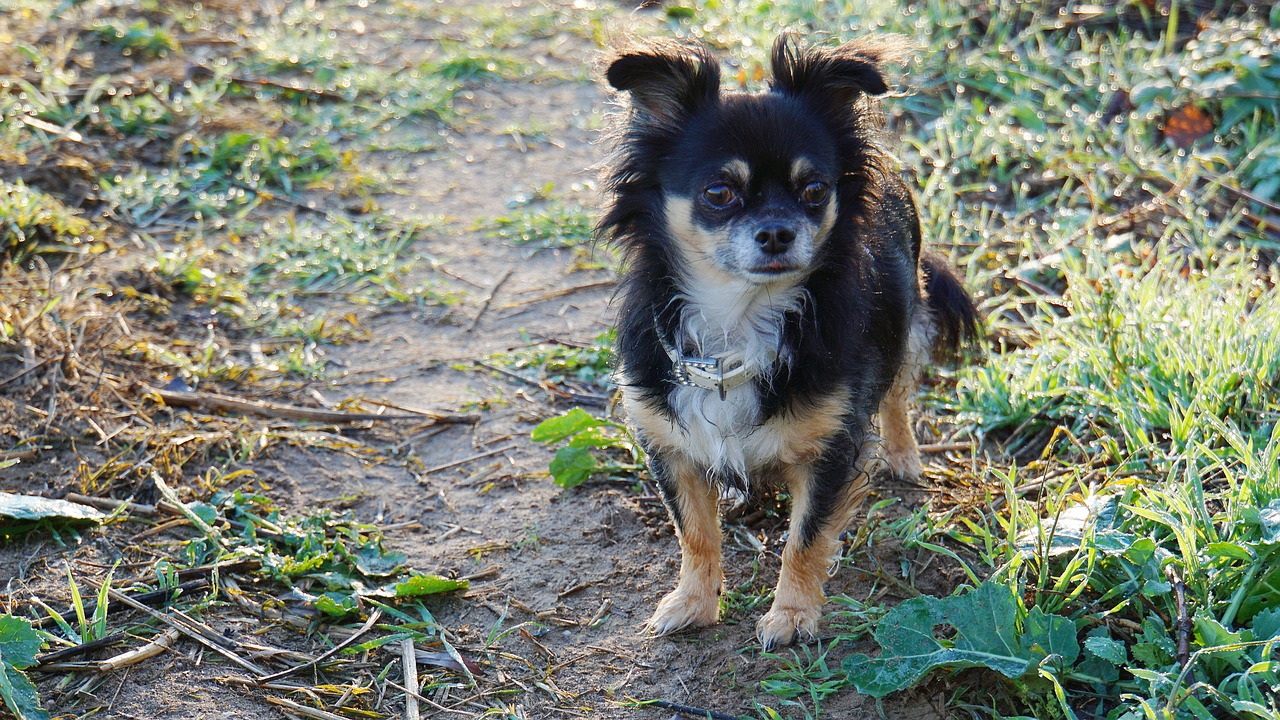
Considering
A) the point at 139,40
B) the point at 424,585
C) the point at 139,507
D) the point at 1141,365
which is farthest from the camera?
the point at 139,40

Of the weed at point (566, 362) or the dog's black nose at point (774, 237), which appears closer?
the dog's black nose at point (774, 237)

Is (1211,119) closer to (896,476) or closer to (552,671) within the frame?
(896,476)

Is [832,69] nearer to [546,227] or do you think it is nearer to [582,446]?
[582,446]

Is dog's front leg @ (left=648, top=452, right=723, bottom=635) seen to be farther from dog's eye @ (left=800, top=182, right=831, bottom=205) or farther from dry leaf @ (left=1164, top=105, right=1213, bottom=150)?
dry leaf @ (left=1164, top=105, right=1213, bottom=150)

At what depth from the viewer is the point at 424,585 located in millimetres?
2959

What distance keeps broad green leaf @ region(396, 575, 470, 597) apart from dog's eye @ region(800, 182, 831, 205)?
1418 millimetres

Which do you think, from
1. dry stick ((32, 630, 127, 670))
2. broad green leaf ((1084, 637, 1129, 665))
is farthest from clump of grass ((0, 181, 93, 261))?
broad green leaf ((1084, 637, 1129, 665))

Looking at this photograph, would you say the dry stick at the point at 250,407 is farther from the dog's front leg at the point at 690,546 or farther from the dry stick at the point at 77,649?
the dog's front leg at the point at 690,546

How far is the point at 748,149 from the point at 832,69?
369 millimetres

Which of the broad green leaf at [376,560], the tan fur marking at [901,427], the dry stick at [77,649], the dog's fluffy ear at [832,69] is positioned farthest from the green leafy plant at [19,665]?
the tan fur marking at [901,427]

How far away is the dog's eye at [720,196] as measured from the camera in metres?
2.71

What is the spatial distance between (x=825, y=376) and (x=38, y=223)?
12.2ft

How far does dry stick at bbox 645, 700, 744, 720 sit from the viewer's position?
258cm

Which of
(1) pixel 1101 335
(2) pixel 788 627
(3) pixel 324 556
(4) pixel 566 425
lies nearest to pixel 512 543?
(4) pixel 566 425
